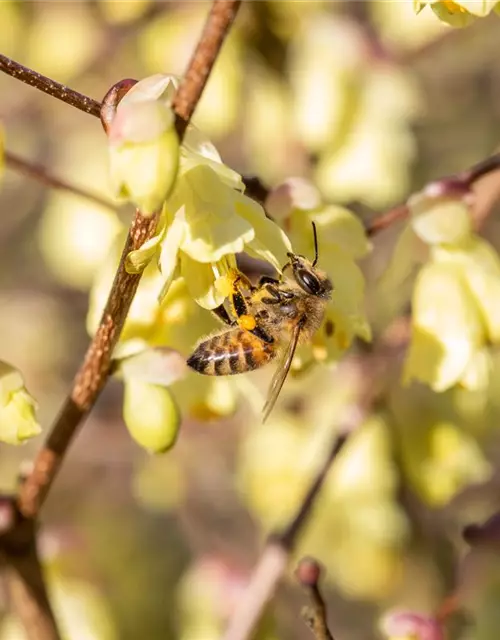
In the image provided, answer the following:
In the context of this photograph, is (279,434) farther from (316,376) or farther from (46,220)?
(46,220)

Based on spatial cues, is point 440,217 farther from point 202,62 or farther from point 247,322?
point 202,62

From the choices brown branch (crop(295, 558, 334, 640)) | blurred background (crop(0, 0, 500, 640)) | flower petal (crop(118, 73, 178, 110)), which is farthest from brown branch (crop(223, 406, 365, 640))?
flower petal (crop(118, 73, 178, 110))

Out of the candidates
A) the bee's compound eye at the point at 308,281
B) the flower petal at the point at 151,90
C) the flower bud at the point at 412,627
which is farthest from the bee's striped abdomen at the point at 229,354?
the flower bud at the point at 412,627

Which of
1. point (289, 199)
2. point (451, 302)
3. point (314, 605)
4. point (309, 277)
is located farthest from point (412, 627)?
point (289, 199)

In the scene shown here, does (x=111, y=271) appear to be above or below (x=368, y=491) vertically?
above

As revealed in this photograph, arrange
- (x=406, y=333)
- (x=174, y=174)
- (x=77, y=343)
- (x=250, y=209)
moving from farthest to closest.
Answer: (x=77, y=343)
(x=406, y=333)
(x=250, y=209)
(x=174, y=174)

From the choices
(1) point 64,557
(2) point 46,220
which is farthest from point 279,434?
(2) point 46,220

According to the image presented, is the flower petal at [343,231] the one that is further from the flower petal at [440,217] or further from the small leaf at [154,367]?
the small leaf at [154,367]
